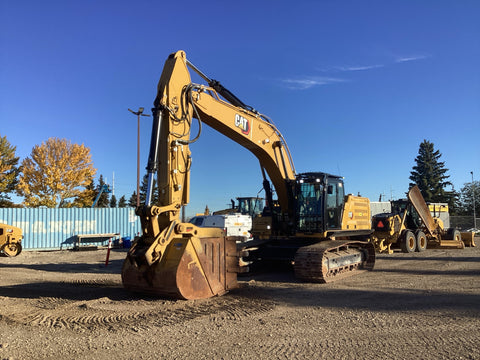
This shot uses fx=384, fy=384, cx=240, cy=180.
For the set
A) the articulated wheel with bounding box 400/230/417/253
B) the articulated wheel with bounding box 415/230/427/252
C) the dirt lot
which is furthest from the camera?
the articulated wheel with bounding box 415/230/427/252

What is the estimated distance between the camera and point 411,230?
18.7 meters

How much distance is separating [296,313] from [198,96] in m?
4.82

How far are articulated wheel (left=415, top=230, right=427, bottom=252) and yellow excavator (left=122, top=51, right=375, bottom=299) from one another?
24.9ft

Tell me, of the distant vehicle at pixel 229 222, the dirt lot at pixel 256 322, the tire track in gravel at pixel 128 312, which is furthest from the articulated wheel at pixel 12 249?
the tire track in gravel at pixel 128 312

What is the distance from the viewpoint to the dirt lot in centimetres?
470

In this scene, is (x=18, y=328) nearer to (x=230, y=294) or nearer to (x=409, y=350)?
(x=230, y=294)

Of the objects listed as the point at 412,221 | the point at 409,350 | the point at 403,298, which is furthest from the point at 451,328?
the point at 412,221

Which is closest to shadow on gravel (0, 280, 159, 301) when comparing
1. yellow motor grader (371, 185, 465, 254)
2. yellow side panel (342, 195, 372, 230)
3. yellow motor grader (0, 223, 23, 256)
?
yellow side panel (342, 195, 372, 230)

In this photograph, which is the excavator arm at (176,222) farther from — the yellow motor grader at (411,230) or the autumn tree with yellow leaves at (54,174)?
the autumn tree with yellow leaves at (54,174)

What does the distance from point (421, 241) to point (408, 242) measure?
1.91 meters

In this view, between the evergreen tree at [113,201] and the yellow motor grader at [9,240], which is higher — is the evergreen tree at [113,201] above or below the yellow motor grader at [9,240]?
above

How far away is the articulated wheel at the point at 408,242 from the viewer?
705 inches

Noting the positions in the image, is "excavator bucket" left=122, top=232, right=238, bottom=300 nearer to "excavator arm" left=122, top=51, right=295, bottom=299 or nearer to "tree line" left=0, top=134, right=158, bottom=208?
"excavator arm" left=122, top=51, right=295, bottom=299

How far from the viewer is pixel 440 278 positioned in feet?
34.2
